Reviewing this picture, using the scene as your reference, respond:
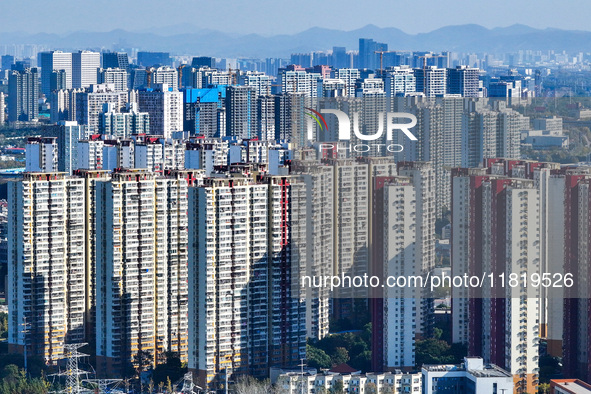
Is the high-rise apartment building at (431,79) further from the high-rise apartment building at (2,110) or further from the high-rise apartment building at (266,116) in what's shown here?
the high-rise apartment building at (2,110)

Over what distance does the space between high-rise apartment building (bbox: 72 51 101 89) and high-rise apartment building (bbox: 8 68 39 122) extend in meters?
2.86

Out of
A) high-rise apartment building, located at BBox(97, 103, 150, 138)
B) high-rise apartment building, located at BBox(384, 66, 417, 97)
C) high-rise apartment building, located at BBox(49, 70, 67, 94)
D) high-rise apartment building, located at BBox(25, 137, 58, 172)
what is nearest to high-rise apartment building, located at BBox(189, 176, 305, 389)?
high-rise apartment building, located at BBox(25, 137, 58, 172)

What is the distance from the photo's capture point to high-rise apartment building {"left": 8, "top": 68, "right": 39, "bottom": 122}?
1096 inches

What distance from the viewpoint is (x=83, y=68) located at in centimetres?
3180

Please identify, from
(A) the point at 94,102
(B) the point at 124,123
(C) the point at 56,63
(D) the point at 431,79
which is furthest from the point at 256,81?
(C) the point at 56,63

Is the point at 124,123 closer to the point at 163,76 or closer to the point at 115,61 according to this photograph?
the point at 163,76

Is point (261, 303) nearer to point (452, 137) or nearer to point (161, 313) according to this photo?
point (161, 313)

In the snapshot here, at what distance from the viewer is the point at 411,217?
9219mm

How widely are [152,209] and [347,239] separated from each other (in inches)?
59.8

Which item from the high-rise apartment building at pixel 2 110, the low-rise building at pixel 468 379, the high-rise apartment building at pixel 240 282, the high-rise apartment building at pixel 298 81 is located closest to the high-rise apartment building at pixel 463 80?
the high-rise apartment building at pixel 298 81

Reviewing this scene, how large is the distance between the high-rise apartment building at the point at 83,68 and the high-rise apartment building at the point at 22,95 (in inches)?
113

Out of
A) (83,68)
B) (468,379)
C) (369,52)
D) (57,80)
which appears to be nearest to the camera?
(468,379)

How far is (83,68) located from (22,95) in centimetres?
386

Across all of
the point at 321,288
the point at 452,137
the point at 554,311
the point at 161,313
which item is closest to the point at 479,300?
the point at 554,311
